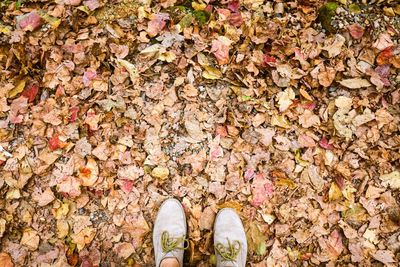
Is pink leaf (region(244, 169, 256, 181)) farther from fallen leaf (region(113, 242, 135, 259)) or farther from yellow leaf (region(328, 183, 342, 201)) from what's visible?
fallen leaf (region(113, 242, 135, 259))

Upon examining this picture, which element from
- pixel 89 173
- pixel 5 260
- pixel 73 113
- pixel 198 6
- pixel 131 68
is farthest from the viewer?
pixel 198 6

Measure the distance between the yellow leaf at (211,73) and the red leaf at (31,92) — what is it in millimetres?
1238

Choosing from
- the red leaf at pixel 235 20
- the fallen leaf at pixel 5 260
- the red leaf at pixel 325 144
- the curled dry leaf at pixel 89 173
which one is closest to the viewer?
the fallen leaf at pixel 5 260

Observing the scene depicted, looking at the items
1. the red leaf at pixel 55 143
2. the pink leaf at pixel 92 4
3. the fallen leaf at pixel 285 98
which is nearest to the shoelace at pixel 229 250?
the fallen leaf at pixel 285 98

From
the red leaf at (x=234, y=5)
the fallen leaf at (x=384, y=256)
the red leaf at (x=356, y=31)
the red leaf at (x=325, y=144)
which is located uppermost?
the red leaf at (x=234, y=5)

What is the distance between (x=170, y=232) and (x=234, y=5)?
1.79 m

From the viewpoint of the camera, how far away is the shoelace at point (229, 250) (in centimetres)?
230

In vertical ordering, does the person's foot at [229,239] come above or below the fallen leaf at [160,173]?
below

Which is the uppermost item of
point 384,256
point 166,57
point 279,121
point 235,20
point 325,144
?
point 235,20

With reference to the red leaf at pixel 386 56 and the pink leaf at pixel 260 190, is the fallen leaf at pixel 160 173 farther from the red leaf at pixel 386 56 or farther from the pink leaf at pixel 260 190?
the red leaf at pixel 386 56

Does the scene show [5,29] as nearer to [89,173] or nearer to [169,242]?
[89,173]


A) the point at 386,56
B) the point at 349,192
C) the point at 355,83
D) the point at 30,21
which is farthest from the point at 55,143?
the point at 386,56

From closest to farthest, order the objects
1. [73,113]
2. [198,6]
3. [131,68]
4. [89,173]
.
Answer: [89,173] → [73,113] → [131,68] → [198,6]

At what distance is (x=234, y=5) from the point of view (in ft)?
8.96
